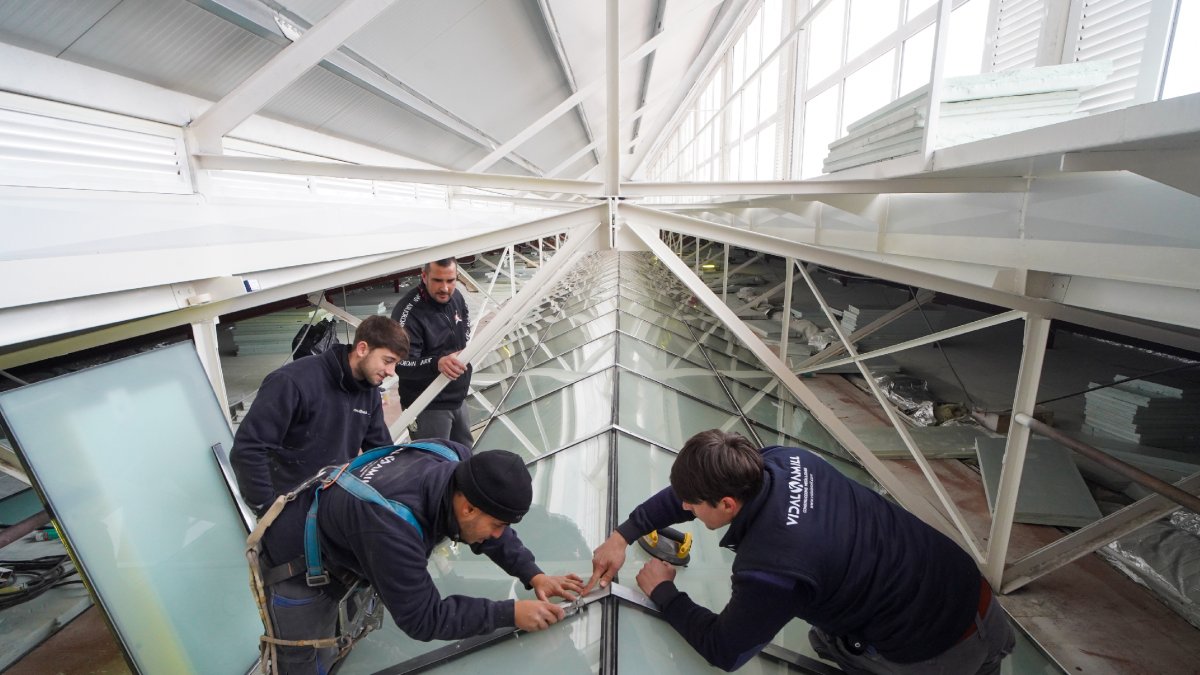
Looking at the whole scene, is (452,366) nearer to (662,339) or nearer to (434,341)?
(434,341)

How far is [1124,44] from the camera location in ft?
6.26

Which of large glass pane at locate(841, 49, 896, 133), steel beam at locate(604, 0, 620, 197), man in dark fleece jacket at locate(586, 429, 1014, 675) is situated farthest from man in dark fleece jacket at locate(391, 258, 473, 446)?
large glass pane at locate(841, 49, 896, 133)

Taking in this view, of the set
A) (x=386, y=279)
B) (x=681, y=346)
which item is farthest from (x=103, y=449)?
(x=386, y=279)

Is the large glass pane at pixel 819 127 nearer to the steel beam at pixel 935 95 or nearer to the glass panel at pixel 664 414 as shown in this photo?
the glass panel at pixel 664 414

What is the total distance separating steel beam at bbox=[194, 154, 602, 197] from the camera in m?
2.36

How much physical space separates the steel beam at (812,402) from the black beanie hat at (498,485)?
2.17m

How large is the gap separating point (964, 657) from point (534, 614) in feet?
5.10

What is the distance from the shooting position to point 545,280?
3.41 m

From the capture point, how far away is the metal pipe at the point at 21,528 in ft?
6.01

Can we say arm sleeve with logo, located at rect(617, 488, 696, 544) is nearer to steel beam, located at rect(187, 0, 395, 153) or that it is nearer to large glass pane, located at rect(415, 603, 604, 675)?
large glass pane, located at rect(415, 603, 604, 675)

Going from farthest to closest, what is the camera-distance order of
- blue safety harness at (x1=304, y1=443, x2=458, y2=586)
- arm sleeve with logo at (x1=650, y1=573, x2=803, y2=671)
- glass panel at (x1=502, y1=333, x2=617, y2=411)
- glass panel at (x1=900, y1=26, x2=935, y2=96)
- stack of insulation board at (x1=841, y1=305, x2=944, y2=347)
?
stack of insulation board at (x1=841, y1=305, x2=944, y2=347) → glass panel at (x1=502, y1=333, x2=617, y2=411) → glass panel at (x1=900, y1=26, x2=935, y2=96) → blue safety harness at (x1=304, y1=443, x2=458, y2=586) → arm sleeve with logo at (x1=650, y1=573, x2=803, y2=671)

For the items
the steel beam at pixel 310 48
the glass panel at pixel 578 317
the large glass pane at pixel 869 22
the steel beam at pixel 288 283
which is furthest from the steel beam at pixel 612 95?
the glass panel at pixel 578 317

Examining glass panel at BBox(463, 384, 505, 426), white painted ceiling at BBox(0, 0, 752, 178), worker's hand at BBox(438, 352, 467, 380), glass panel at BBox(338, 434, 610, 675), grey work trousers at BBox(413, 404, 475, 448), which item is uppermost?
white painted ceiling at BBox(0, 0, 752, 178)

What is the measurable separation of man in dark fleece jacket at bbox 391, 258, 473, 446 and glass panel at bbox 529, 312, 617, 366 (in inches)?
96.5
